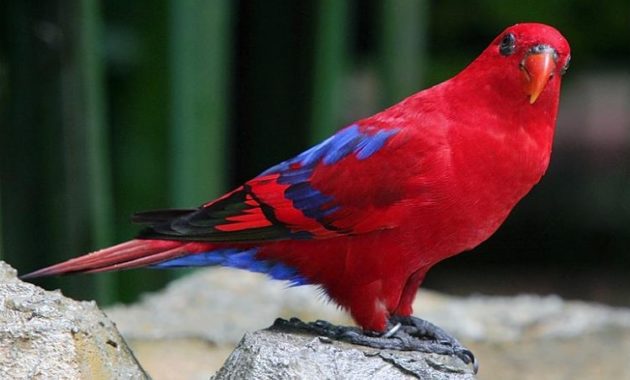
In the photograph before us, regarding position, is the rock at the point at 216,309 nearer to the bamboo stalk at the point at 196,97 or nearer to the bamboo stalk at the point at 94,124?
the bamboo stalk at the point at 94,124

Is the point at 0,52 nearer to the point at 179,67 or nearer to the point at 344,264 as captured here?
the point at 179,67

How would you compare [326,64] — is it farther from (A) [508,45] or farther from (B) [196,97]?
(A) [508,45]

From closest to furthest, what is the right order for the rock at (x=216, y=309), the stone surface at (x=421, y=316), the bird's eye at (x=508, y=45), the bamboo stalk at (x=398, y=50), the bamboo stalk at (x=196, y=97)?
1. the bird's eye at (x=508, y=45)
2. the stone surface at (x=421, y=316)
3. the rock at (x=216, y=309)
4. the bamboo stalk at (x=196, y=97)
5. the bamboo stalk at (x=398, y=50)

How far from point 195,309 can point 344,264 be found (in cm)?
187

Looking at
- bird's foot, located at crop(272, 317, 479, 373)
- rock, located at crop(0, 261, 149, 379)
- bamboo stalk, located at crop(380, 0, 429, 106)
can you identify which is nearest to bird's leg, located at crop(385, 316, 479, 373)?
bird's foot, located at crop(272, 317, 479, 373)

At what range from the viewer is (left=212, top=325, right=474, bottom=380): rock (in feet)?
8.77

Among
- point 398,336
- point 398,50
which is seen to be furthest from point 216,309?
point 398,50

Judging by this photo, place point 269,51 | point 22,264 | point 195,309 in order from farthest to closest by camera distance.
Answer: point 269,51
point 195,309
point 22,264

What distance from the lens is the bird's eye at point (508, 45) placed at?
3168 mm

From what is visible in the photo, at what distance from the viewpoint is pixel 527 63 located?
312cm

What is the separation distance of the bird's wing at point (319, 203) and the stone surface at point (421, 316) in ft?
2.40

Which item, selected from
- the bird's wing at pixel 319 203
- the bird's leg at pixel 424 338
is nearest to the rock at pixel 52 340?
the bird's wing at pixel 319 203

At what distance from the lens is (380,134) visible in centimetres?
325

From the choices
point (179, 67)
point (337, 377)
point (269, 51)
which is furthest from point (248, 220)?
point (269, 51)
